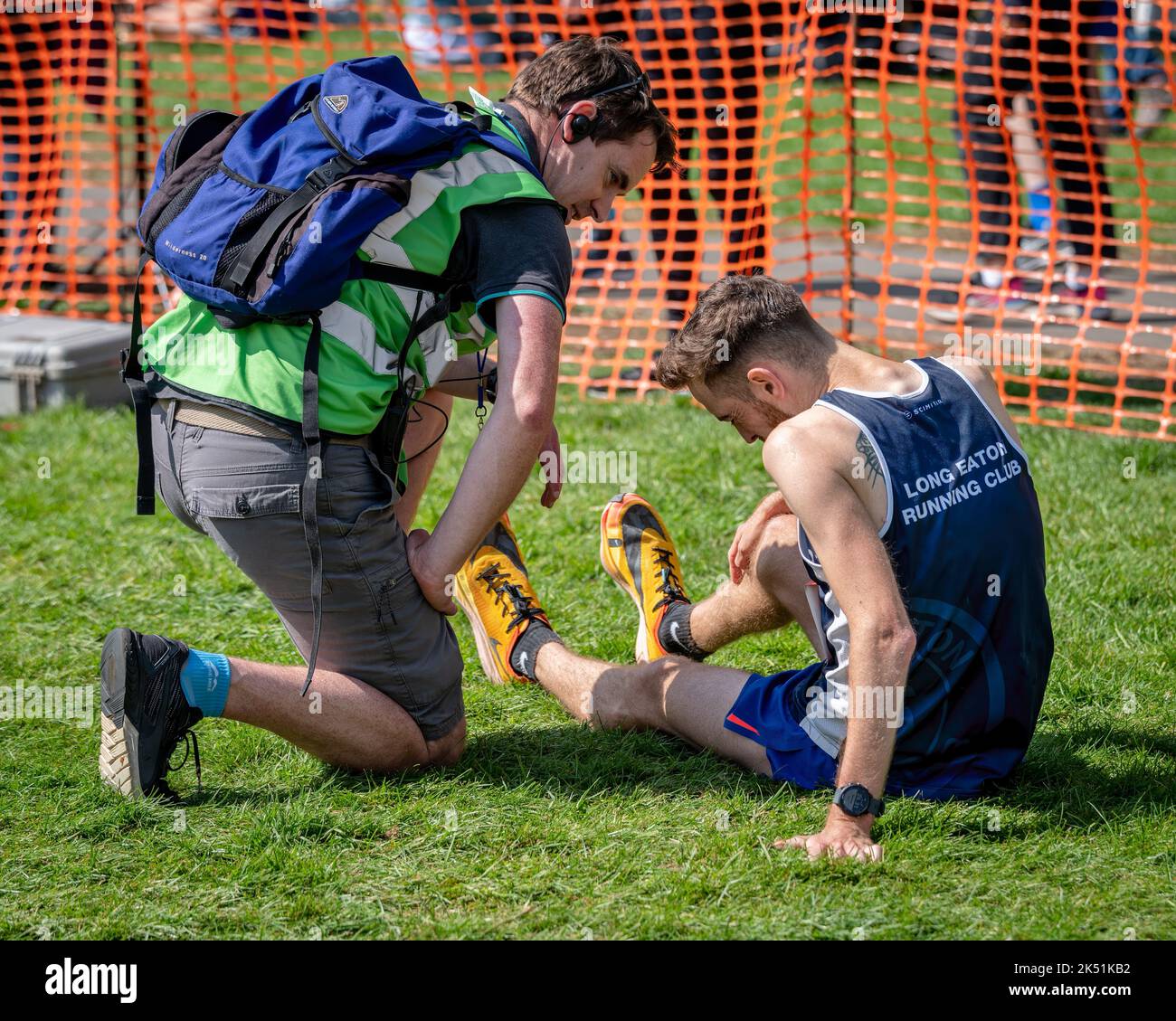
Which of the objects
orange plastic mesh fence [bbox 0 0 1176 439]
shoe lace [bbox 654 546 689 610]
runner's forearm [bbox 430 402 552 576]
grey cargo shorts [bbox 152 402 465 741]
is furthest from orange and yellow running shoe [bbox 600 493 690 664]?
orange plastic mesh fence [bbox 0 0 1176 439]

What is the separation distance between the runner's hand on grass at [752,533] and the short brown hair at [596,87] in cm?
100

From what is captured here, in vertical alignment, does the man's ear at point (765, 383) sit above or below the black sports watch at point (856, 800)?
above

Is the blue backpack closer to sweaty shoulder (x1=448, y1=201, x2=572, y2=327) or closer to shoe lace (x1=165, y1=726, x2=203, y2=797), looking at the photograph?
sweaty shoulder (x1=448, y1=201, x2=572, y2=327)

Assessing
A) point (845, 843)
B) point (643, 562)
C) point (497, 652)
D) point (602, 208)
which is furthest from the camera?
point (643, 562)

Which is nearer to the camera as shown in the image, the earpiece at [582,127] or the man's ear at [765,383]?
the man's ear at [765,383]

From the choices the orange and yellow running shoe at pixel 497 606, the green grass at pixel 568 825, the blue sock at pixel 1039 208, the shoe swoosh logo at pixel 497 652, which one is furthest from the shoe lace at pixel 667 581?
the blue sock at pixel 1039 208

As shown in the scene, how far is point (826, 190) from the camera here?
25.3 feet

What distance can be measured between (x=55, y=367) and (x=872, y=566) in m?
5.03

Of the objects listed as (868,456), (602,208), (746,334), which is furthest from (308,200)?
(868,456)

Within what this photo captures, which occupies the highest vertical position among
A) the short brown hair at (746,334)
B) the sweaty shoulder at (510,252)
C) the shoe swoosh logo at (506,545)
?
the sweaty shoulder at (510,252)

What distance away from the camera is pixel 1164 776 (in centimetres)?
333

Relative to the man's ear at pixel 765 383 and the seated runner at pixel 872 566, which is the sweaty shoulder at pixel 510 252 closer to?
the seated runner at pixel 872 566

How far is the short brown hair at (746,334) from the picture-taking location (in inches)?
119

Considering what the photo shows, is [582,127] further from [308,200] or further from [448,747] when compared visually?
[448,747]
